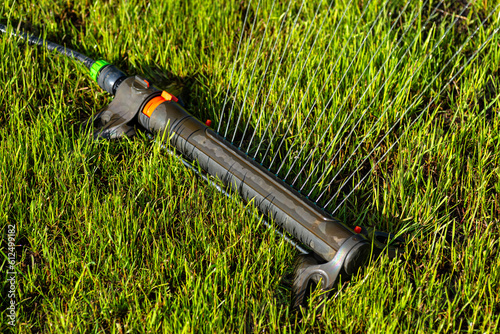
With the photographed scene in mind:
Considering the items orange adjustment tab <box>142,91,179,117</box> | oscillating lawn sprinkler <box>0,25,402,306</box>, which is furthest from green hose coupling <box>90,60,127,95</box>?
orange adjustment tab <box>142,91,179,117</box>

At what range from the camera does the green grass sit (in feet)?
6.32

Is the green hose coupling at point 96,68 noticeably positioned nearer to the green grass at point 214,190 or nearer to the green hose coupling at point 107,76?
the green hose coupling at point 107,76

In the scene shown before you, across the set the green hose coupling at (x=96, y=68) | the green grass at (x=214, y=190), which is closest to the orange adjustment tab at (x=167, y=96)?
the green grass at (x=214, y=190)

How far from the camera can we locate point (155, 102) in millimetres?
2471

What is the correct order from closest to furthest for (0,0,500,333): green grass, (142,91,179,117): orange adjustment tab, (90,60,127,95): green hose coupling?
1. (0,0,500,333): green grass
2. (142,91,179,117): orange adjustment tab
3. (90,60,127,95): green hose coupling

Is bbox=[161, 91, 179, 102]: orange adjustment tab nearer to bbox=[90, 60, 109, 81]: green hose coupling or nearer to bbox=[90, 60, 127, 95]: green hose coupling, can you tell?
bbox=[90, 60, 127, 95]: green hose coupling

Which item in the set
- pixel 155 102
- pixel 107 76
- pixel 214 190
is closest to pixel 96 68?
pixel 107 76

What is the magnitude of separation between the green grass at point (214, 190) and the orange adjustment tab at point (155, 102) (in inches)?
6.5

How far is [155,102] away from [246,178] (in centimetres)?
63

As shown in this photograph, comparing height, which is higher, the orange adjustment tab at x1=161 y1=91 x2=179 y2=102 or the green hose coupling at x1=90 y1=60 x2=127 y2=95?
the orange adjustment tab at x1=161 y1=91 x2=179 y2=102

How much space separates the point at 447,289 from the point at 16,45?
96.4 inches

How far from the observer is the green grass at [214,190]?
1926 mm

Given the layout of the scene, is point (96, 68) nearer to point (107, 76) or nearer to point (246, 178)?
point (107, 76)

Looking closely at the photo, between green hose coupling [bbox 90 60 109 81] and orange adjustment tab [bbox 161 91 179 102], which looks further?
green hose coupling [bbox 90 60 109 81]
